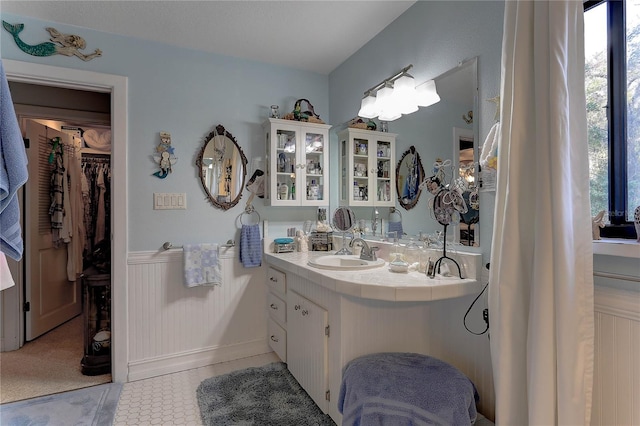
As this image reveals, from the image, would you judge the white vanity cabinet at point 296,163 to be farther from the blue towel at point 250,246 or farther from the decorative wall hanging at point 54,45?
the decorative wall hanging at point 54,45

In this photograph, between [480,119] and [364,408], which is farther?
[480,119]

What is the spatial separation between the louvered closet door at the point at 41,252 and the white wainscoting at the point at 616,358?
12.9 feet

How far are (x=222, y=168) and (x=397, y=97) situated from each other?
140 centimetres

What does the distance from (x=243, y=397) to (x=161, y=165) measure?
1.66 metres

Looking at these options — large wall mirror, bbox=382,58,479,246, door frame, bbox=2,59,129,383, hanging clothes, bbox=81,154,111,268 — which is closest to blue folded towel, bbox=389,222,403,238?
large wall mirror, bbox=382,58,479,246

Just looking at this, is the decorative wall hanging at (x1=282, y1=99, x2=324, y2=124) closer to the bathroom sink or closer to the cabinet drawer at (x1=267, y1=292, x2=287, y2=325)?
the bathroom sink

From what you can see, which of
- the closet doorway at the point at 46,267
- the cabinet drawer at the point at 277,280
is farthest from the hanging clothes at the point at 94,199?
the cabinet drawer at the point at 277,280

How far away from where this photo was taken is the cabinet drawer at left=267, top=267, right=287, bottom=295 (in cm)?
224

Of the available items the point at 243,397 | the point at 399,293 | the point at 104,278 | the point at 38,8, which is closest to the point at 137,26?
the point at 38,8

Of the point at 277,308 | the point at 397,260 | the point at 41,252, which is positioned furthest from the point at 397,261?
the point at 41,252

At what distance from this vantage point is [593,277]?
3.62ft

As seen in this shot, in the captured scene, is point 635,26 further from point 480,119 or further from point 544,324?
point 544,324

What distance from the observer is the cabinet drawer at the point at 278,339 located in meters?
2.22

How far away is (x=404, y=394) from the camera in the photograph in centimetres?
122
